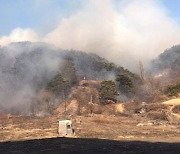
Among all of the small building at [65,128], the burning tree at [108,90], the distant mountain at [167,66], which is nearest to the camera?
the small building at [65,128]

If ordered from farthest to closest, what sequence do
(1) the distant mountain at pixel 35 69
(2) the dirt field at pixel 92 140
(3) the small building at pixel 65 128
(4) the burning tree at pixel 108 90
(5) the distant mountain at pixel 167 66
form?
(5) the distant mountain at pixel 167 66
(1) the distant mountain at pixel 35 69
(4) the burning tree at pixel 108 90
(3) the small building at pixel 65 128
(2) the dirt field at pixel 92 140

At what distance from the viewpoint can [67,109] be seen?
46.5 metres

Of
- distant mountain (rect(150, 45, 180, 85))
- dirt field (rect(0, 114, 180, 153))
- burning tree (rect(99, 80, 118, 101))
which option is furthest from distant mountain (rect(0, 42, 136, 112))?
dirt field (rect(0, 114, 180, 153))

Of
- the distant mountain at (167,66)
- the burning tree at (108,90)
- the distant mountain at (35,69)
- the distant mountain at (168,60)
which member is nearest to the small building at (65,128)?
the distant mountain at (35,69)

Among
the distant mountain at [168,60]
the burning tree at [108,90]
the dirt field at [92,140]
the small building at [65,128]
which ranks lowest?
the dirt field at [92,140]

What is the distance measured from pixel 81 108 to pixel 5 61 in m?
22.9

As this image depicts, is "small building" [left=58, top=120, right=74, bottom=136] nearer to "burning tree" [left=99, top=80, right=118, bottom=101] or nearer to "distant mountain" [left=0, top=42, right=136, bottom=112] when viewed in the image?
"distant mountain" [left=0, top=42, right=136, bottom=112]

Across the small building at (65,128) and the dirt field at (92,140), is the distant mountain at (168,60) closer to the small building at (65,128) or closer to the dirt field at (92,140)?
the dirt field at (92,140)

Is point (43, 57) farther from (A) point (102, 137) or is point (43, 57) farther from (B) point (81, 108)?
(A) point (102, 137)

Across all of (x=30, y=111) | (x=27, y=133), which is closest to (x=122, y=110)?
(x=30, y=111)

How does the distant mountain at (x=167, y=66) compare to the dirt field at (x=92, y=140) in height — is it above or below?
above

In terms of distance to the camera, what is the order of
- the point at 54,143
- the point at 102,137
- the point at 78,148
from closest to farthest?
the point at 78,148, the point at 54,143, the point at 102,137

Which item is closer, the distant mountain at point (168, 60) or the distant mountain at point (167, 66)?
the distant mountain at point (167, 66)

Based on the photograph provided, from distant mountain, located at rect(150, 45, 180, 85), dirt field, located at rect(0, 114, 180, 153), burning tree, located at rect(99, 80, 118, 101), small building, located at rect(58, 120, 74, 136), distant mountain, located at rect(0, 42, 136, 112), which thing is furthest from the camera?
distant mountain, located at rect(150, 45, 180, 85)
